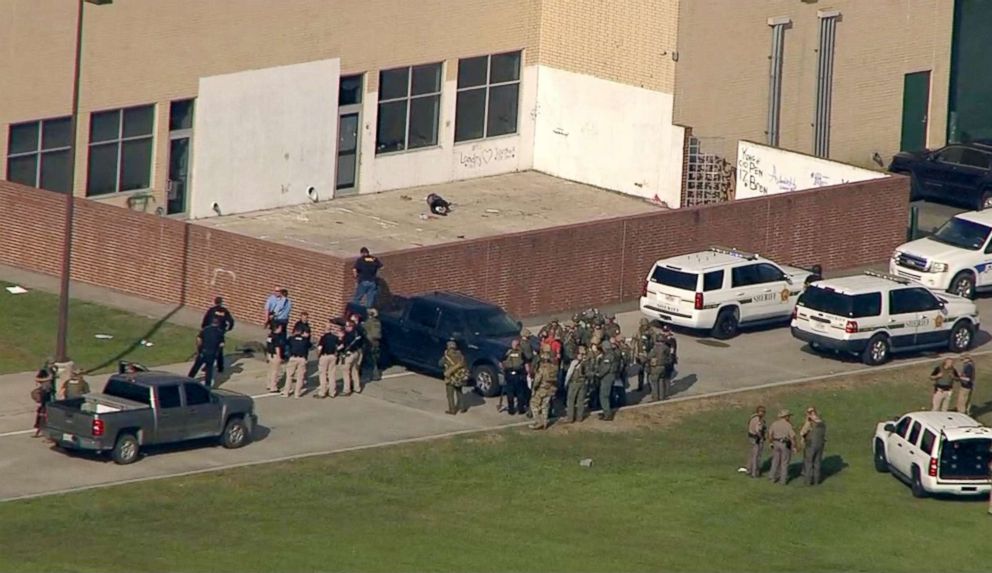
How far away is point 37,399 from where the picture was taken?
39.1 meters

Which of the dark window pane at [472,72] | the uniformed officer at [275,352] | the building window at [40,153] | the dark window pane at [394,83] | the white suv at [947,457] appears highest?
the dark window pane at [472,72]

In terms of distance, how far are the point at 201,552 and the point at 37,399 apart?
749 centimetres

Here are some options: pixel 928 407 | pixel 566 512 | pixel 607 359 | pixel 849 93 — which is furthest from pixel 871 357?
pixel 849 93

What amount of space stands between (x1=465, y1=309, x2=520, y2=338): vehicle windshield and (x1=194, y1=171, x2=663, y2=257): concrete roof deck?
378 inches

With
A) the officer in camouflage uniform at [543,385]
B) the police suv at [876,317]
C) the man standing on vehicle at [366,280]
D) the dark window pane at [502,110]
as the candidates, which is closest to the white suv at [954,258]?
the police suv at [876,317]

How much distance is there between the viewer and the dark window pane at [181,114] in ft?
179

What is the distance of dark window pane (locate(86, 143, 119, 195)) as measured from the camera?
176 ft

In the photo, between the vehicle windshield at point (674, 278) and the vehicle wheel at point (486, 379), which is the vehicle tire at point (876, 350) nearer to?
the vehicle windshield at point (674, 278)

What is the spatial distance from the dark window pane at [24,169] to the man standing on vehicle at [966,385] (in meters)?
21.4

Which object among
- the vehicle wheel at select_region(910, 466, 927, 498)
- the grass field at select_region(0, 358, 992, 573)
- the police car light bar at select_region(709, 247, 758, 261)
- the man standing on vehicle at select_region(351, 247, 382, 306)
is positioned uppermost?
the police car light bar at select_region(709, 247, 758, 261)

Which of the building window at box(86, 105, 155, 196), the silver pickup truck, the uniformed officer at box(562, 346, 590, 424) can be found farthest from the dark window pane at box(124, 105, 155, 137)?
the uniformed officer at box(562, 346, 590, 424)

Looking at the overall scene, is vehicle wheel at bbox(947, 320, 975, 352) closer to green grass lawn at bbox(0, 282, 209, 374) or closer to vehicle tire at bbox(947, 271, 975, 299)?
vehicle tire at bbox(947, 271, 975, 299)

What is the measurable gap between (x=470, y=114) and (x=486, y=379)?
19294 mm

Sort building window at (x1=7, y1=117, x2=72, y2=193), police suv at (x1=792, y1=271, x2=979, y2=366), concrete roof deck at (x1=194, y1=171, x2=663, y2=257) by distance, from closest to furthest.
→ police suv at (x1=792, y1=271, x2=979, y2=366) < building window at (x1=7, y1=117, x2=72, y2=193) < concrete roof deck at (x1=194, y1=171, x2=663, y2=257)
